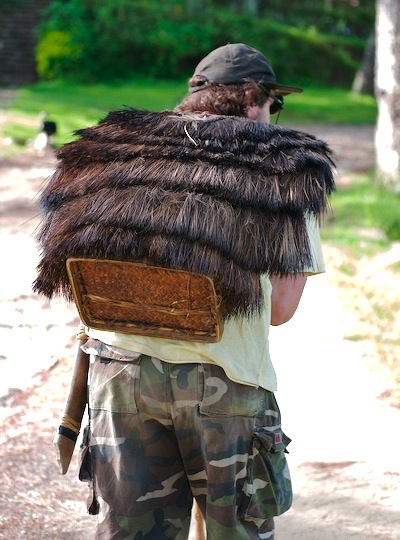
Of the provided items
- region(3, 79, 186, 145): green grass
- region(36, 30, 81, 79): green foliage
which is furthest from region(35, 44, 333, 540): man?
region(36, 30, 81, 79): green foliage

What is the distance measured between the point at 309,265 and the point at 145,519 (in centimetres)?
79

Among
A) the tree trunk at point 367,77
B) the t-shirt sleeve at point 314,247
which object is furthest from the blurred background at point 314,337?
the tree trunk at point 367,77

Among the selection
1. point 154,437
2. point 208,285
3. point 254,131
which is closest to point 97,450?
point 154,437

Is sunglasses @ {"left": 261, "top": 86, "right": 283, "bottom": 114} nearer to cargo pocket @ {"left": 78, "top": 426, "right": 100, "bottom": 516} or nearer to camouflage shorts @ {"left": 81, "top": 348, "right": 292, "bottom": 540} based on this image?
camouflage shorts @ {"left": 81, "top": 348, "right": 292, "bottom": 540}

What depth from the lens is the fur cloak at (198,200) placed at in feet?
7.29

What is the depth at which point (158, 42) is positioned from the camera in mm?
24688

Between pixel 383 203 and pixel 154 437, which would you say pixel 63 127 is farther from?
pixel 154 437

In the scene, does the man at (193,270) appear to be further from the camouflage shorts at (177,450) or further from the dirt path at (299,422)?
the dirt path at (299,422)

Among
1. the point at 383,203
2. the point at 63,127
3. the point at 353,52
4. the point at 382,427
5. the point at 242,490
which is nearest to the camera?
the point at 242,490

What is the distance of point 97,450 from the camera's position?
240cm

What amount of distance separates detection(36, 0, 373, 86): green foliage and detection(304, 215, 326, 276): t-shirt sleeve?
21.7 metres

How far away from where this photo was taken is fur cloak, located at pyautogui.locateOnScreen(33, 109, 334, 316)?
222 centimetres

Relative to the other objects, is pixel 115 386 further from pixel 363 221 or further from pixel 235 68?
pixel 363 221

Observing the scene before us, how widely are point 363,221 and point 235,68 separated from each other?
746 centimetres
